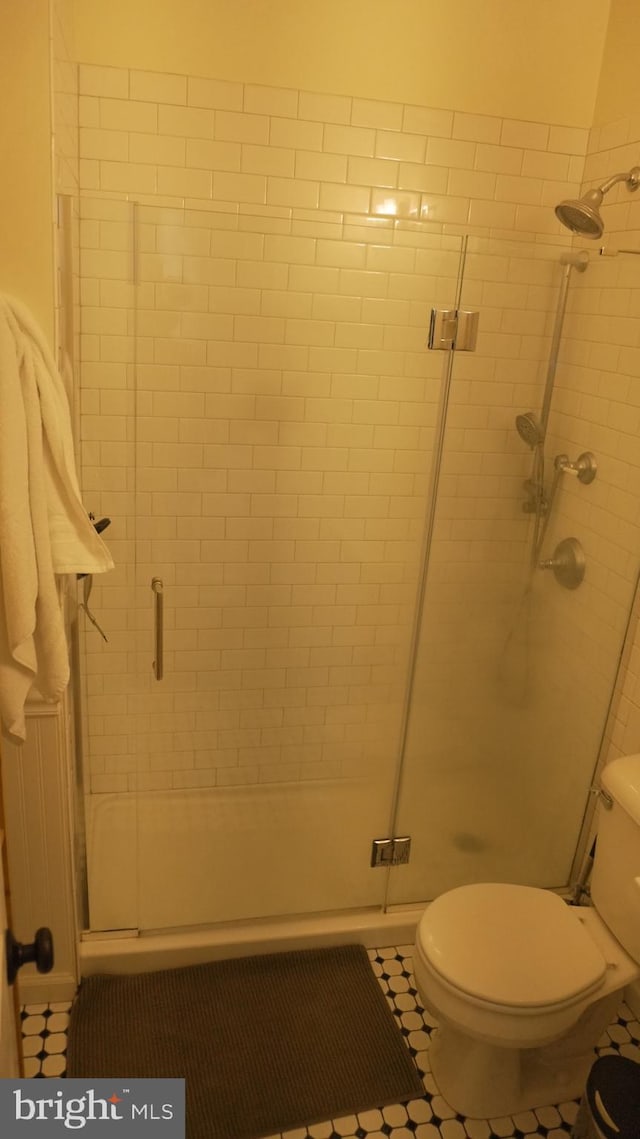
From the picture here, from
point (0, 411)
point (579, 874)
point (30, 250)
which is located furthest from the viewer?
point (579, 874)

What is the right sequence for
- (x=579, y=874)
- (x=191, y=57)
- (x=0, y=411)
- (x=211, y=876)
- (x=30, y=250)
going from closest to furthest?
(x=0, y=411) < (x=30, y=250) < (x=191, y=57) < (x=211, y=876) < (x=579, y=874)

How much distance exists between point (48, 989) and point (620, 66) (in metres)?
2.97

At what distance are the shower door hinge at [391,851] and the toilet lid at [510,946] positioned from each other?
0.45 meters

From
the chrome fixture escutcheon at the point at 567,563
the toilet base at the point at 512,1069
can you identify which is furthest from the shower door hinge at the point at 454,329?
the toilet base at the point at 512,1069

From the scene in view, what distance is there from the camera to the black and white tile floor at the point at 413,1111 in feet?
5.75

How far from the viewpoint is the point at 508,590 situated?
Answer: 230 cm

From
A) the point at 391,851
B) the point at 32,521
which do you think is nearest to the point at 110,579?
the point at 32,521

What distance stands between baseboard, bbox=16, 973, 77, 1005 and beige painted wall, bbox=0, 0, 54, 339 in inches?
63.7

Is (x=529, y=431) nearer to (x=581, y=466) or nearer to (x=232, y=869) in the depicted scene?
(x=581, y=466)

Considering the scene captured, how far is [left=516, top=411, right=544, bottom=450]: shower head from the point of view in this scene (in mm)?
2240

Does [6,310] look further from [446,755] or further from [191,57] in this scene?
[446,755]

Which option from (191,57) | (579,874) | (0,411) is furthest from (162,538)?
(579,874)

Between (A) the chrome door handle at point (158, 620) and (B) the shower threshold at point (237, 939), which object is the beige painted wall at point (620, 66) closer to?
(A) the chrome door handle at point (158, 620)

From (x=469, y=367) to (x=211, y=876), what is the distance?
1.62 meters
